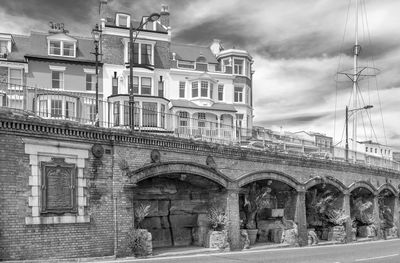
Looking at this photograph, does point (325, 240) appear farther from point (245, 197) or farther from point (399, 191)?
point (399, 191)

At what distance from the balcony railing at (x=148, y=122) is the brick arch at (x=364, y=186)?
1338mm

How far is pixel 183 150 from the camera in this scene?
19.3 metres

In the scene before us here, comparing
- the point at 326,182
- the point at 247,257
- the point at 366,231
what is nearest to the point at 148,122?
the point at 247,257

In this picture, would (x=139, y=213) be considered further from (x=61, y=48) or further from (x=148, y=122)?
(x=61, y=48)

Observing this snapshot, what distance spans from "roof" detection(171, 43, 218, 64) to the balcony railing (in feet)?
54.6

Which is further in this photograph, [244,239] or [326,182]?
[326,182]

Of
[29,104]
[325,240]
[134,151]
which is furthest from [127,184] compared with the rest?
[325,240]

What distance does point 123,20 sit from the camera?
144ft

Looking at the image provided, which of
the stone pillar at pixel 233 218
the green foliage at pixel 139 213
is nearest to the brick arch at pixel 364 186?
the stone pillar at pixel 233 218

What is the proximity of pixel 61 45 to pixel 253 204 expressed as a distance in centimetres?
2591

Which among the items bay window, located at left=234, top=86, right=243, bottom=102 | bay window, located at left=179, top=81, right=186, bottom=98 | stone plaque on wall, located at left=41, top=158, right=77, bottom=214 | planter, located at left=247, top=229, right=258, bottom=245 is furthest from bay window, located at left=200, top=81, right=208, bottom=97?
stone plaque on wall, located at left=41, top=158, right=77, bottom=214

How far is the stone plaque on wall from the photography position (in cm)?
1497

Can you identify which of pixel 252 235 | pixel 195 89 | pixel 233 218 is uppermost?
pixel 195 89

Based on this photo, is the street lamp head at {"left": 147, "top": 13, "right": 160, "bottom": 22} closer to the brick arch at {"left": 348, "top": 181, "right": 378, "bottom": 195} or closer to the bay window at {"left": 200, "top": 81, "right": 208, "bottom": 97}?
the brick arch at {"left": 348, "top": 181, "right": 378, "bottom": 195}
